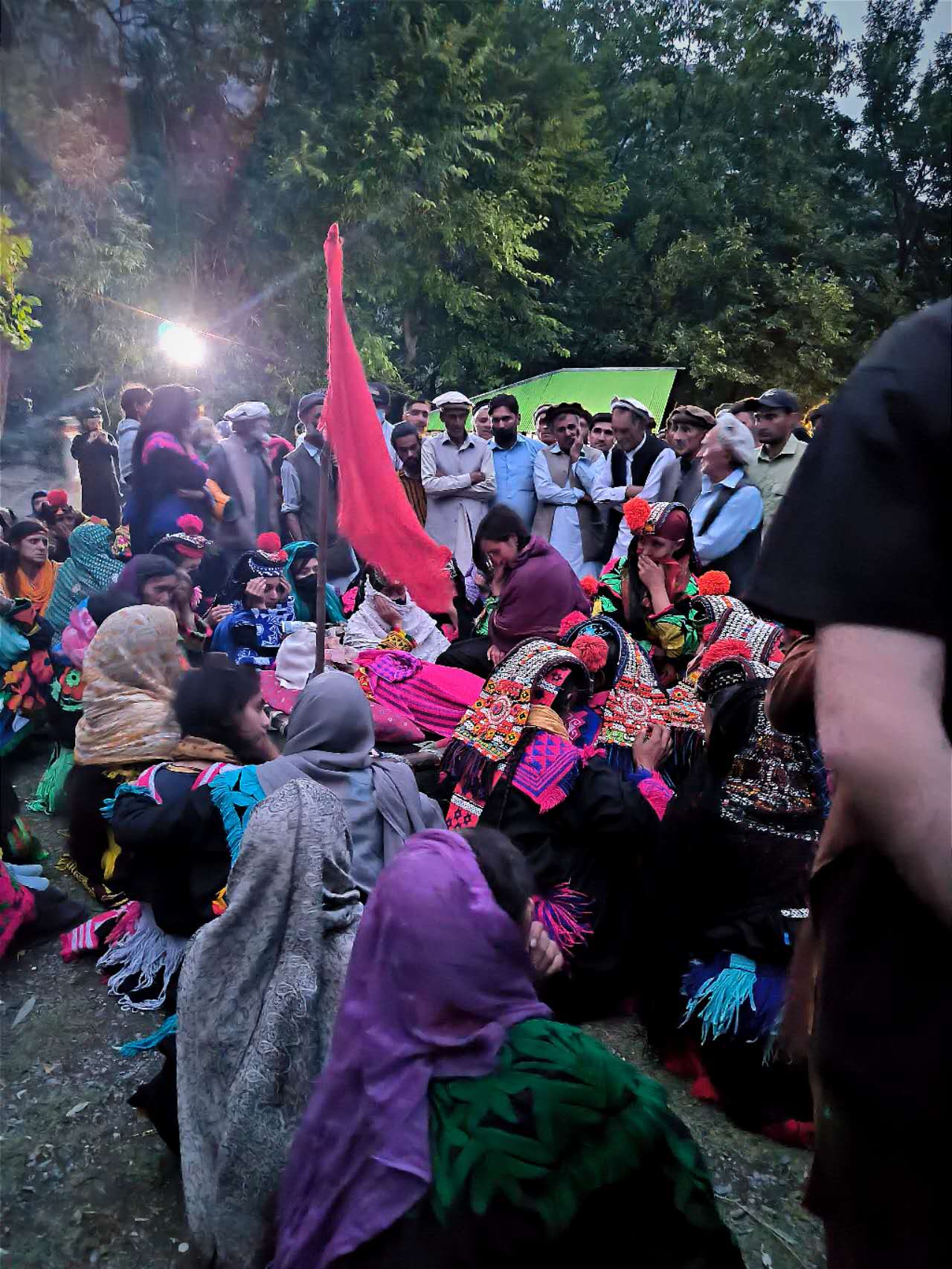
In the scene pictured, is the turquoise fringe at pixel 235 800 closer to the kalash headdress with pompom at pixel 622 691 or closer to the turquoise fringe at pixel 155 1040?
the turquoise fringe at pixel 155 1040

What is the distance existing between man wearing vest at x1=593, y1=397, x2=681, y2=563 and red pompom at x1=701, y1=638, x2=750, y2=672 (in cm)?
308

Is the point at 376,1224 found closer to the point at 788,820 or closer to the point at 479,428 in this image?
the point at 788,820

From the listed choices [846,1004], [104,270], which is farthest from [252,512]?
[846,1004]

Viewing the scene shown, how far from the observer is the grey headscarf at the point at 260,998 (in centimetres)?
189

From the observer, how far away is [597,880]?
292cm

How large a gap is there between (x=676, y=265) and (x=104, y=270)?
798 centimetres

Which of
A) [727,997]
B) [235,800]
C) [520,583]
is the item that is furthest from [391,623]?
[727,997]

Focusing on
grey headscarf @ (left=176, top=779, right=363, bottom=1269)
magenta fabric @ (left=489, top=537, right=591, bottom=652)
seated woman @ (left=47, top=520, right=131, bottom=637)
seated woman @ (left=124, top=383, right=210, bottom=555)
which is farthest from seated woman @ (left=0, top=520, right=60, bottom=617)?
grey headscarf @ (left=176, top=779, right=363, bottom=1269)

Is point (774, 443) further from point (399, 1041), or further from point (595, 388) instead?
point (595, 388)

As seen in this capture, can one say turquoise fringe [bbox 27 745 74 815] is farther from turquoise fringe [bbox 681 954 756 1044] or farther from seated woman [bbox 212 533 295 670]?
turquoise fringe [bbox 681 954 756 1044]

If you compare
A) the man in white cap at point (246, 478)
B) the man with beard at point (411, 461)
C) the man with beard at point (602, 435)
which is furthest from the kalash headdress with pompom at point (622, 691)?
the man in white cap at point (246, 478)

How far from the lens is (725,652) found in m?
3.01

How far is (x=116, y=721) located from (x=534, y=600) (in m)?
2.08

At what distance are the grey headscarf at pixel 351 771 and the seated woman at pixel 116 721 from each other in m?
0.69
